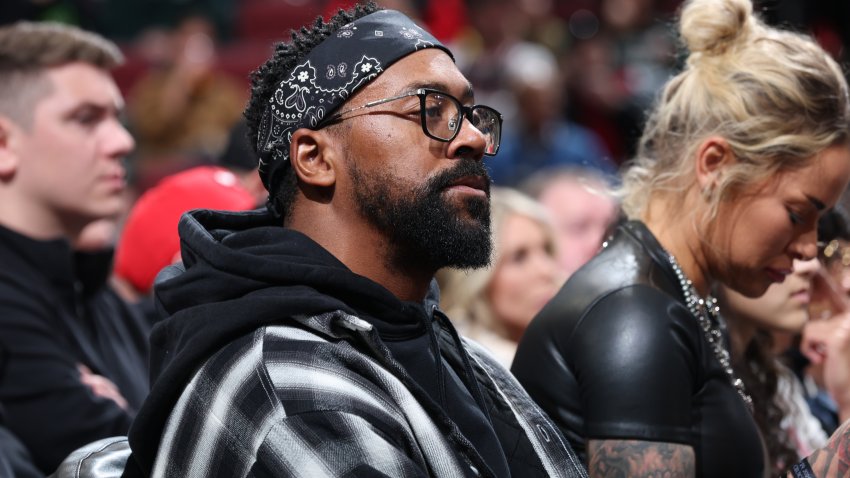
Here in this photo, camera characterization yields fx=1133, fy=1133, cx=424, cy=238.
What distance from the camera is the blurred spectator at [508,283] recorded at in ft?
13.8

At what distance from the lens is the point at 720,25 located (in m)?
2.54

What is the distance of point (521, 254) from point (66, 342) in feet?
5.96

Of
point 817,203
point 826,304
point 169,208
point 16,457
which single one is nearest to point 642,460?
point 817,203

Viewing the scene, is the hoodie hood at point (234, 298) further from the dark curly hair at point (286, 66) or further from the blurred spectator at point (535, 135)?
the blurred spectator at point (535, 135)

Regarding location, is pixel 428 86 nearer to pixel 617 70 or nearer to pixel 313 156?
pixel 313 156

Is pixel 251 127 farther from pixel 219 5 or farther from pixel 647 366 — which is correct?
pixel 219 5

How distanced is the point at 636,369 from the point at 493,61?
557 cm

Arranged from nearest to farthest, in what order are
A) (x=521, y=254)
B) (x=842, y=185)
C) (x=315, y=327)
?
(x=315, y=327), (x=842, y=185), (x=521, y=254)

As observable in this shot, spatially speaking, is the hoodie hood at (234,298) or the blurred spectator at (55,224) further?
the blurred spectator at (55,224)

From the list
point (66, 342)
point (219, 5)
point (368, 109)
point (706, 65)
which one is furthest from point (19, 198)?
point (219, 5)

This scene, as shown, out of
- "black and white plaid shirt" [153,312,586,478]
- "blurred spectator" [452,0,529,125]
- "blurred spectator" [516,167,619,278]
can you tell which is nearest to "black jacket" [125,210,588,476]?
"black and white plaid shirt" [153,312,586,478]

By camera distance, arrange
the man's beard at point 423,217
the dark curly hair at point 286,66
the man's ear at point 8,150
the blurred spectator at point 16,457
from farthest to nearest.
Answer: the man's ear at point 8,150
the blurred spectator at point 16,457
the dark curly hair at point 286,66
the man's beard at point 423,217

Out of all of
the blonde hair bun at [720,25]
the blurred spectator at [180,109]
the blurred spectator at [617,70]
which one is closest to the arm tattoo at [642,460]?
the blonde hair bun at [720,25]

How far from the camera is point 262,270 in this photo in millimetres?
1881
